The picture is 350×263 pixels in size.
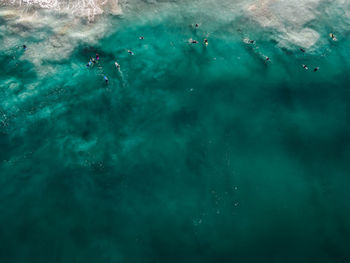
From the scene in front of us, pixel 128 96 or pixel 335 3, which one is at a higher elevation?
pixel 335 3

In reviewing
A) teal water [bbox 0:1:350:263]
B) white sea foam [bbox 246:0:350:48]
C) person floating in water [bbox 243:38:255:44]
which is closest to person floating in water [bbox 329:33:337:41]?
teal water [bbox 0:1:350:263]

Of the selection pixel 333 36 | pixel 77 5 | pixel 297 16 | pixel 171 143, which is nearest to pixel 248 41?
pixel 297 16

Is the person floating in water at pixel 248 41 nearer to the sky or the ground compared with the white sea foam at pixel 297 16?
nearer to the ground

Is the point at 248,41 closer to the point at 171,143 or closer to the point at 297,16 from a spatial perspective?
the point at 297,16

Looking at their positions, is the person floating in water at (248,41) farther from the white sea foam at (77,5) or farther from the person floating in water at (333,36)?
the white sea foam at (77,5)

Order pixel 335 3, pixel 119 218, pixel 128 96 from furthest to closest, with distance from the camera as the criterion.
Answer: pixel 335 3
pixel 128 96
pixel 119 218

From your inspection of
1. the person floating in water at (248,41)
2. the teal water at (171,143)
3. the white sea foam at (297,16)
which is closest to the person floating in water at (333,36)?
the teal water at (171,143)

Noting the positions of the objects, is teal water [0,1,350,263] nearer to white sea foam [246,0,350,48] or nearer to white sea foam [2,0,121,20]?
white sea foam [246,0,350,48]

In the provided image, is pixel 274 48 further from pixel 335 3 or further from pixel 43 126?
pixel 43 126

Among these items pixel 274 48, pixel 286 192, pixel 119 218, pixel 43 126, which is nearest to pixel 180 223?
pixel 119 218
